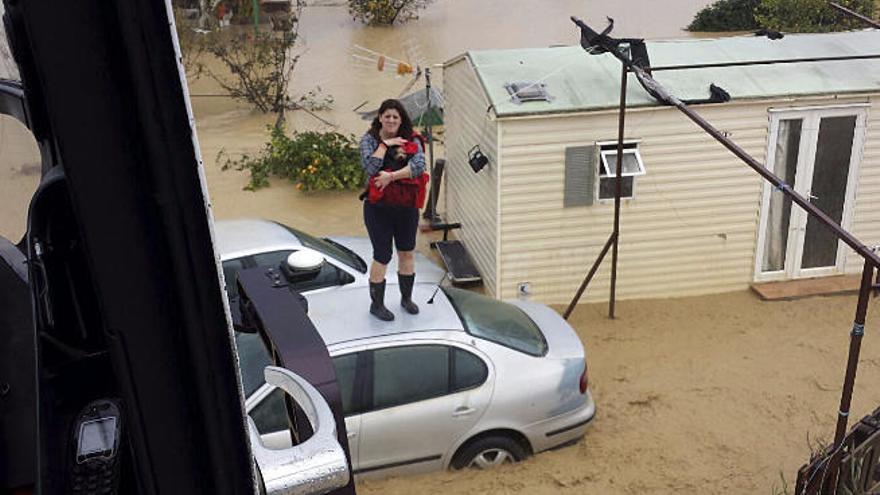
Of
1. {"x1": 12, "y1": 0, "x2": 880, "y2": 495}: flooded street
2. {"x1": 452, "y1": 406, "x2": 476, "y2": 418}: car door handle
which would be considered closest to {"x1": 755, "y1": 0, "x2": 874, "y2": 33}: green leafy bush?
{"x1": 12, "y1": 0, "x2": 880, "y2": 495}: flooded street

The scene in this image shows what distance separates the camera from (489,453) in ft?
21.7

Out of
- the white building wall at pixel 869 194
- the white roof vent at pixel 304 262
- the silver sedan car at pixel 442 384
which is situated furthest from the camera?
the white building wall at pixel 869 194

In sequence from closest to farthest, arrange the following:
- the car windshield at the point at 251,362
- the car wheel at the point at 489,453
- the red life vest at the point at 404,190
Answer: the car windshield at the point at 251,362 < the red life vest at the point at 404,190 < the car wheel at the point at 489,453

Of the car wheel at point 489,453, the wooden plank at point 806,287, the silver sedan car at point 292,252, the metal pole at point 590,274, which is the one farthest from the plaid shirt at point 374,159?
the wooden plank at point 806,287

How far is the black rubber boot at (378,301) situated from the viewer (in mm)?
6516

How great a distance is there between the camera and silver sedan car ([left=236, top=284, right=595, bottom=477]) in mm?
6113

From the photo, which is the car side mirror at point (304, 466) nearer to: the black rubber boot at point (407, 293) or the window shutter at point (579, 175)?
the black rubber boot at point (407, 293)

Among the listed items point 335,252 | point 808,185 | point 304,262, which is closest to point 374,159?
point 304,262

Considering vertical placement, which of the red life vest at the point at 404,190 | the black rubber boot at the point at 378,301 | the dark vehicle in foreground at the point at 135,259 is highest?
the dark vehicle in foreground at the point at 135,259

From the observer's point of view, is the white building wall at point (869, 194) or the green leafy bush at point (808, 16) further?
the green leafy bush at point (808, 16)

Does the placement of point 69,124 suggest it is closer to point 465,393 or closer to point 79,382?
point 79,382

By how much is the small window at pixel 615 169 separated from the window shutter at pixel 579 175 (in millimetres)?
105

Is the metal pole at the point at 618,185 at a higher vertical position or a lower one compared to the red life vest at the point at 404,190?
lower

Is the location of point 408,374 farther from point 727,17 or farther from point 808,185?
point 727,17
